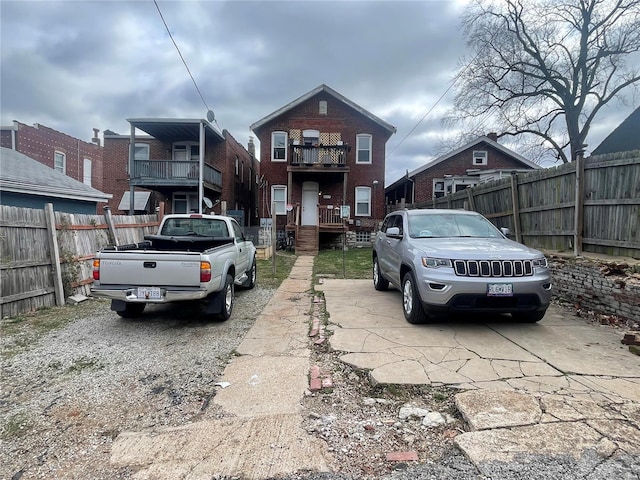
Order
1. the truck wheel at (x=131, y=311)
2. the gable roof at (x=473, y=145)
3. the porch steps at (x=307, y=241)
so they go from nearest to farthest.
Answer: the truck wheel at (x=131, y=311) → the porch steps at (x=307, y=241) → the gable roof at (x=473, y=145)

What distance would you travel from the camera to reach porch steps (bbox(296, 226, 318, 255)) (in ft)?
58.3

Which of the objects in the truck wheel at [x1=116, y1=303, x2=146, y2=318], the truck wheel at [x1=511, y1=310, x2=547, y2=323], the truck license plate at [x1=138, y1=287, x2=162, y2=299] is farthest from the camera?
the truck wheel at [x1=116, y1=303, x2=146, y2=318]

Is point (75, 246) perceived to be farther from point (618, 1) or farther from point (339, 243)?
point (618, 1)

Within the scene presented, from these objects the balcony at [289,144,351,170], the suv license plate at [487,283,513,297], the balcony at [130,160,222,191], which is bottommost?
the suv license plate at [487,283,513,297]

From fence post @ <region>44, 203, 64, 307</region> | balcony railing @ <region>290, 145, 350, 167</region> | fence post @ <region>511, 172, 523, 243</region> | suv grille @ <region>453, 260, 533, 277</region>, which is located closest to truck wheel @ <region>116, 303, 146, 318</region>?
fence post @ <region>44, 203, 64, 307</region>

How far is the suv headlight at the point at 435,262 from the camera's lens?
186 inches

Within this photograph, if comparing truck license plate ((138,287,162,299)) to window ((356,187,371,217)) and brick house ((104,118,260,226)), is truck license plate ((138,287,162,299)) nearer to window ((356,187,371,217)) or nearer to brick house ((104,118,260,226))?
brick house ((104,118,260,226))

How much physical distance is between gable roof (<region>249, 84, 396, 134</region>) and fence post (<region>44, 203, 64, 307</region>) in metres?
Answer: 15.9

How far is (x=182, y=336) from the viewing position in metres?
4.92

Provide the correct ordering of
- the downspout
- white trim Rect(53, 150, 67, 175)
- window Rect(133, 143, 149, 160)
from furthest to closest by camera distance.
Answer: white trim Rect(53, 150, 67, 175) < window Rect(133, 143, 149, 160) < the downspout

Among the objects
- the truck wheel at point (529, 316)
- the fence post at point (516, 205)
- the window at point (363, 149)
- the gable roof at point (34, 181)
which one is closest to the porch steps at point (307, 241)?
the window at point (363, 149)

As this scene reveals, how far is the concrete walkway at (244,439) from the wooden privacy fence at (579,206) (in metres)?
5.35

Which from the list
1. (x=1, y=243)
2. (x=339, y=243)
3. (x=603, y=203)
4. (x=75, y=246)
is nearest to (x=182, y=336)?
(x=1, y=243)

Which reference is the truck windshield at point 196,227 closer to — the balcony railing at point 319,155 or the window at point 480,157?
the balcony railing at point 319,155
